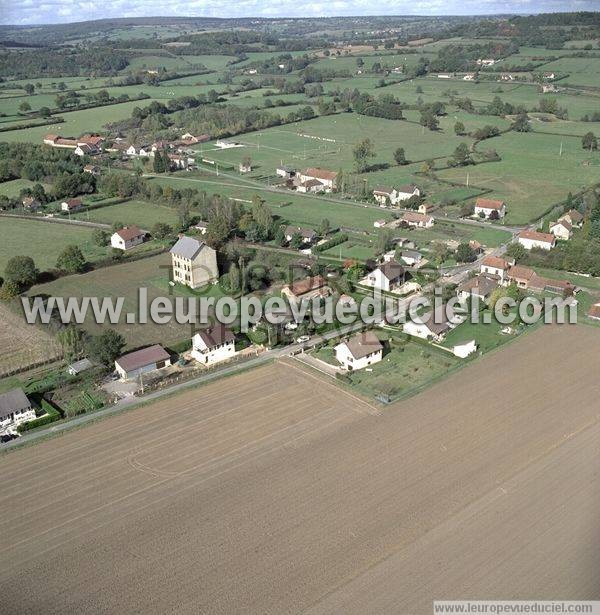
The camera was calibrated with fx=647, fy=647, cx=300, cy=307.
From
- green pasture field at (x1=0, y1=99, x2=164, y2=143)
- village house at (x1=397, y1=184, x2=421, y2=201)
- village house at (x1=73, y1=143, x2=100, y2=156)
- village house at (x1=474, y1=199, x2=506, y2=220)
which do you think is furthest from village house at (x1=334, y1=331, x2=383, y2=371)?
green pasture field at (x1=0, y1=99, x2=164, y2=143)

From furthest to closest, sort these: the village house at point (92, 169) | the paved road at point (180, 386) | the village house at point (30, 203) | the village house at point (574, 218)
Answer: the village house at point (92, 169) < the village house at point (30, 203) < the village house at point (574, 218) < the paved road at point (180, 386)

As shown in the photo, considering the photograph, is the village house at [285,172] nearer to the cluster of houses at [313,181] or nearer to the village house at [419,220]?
the cluster of houses at [313,181]

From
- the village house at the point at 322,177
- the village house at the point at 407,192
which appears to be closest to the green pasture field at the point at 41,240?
the village house at the point at 322,177

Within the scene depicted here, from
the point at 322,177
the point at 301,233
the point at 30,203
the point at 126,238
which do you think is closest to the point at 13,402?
the point at 126,238

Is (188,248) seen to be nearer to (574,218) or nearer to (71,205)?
(71,205)

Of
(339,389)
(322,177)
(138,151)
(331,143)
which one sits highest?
(138,151)

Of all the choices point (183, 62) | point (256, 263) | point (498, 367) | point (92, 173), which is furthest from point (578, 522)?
point (183, 62)

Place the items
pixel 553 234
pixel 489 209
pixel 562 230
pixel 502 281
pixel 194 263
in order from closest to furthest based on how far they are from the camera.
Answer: pixel 194 263 → pixel 502 281 → pixel 553 234 → pixel 562 230 → pixel 489 209
